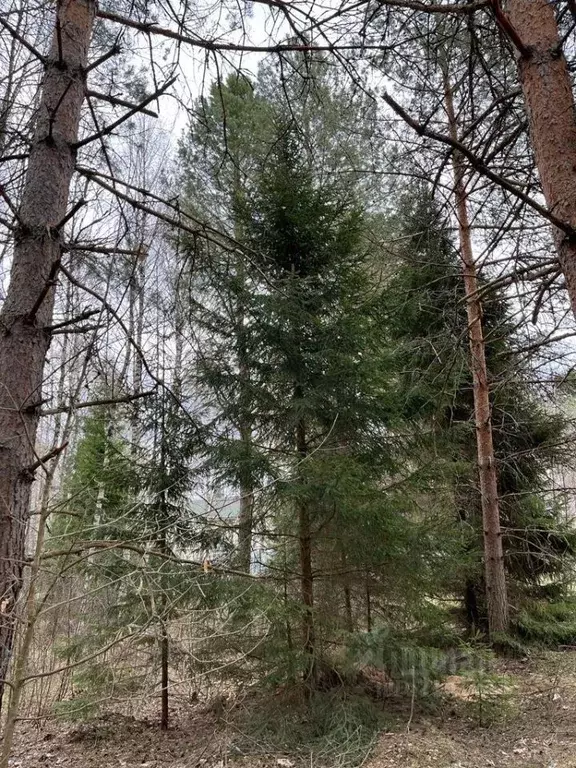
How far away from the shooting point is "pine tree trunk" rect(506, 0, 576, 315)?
6.96ft

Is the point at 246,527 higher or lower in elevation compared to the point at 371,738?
higher

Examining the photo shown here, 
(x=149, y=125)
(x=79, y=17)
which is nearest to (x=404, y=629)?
(x=149, y=125)

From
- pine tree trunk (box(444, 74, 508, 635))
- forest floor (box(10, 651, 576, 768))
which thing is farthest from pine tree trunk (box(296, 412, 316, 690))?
pine tree trunk (box(444, 74, 508, 635))

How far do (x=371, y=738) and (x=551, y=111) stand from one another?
14.9ft

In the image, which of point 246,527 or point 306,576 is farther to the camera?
point 306,576

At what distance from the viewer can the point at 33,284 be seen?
2391 millimetres

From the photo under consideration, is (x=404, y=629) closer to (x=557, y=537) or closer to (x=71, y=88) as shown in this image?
(x=557, y=537)

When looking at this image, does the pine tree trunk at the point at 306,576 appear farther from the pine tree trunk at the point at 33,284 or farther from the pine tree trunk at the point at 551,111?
the pine tree trunk at the point at 551,111

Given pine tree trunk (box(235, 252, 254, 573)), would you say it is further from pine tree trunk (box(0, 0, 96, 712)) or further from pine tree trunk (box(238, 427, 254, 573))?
pine tree trunk (box(0, 0, 96, 712))

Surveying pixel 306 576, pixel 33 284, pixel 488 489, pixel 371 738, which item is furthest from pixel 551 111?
pixel 488 489

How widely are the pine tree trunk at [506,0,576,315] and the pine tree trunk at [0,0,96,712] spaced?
2158 mm

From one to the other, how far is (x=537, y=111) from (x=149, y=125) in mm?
2700

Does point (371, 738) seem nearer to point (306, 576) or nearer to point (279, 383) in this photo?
point (306, 576)

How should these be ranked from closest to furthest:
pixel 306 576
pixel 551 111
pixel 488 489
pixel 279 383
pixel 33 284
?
pixel 551 111 → pixel 33 284 → pixel 306 576 → pixel 279 383 → pixel 488 489
